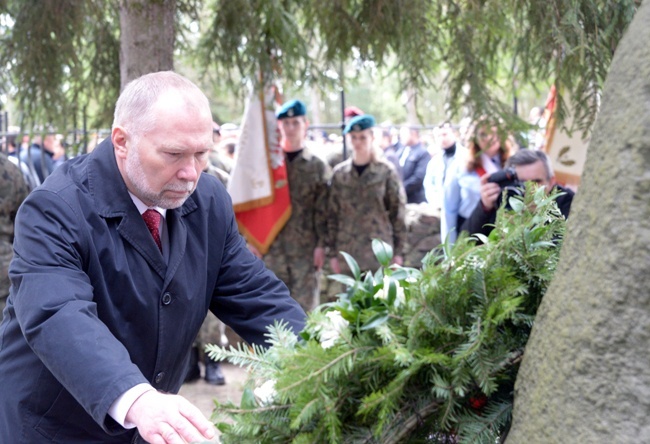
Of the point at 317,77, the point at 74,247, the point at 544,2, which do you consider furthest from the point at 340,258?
the point at 74,247

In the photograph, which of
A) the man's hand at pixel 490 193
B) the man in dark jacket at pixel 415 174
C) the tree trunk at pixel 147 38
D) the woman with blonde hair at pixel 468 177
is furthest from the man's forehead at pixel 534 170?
the man in dark jacket at pixel 415 174

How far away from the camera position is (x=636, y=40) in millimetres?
1359

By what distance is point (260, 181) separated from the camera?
721 centimetres

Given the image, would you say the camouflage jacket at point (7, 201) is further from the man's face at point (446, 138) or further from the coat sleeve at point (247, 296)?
the man's face at point (446, 138)

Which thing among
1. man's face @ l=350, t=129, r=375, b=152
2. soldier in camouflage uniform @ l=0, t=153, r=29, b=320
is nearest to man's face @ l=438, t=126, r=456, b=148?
man's face @ l=350, t=129, r=375, b=152

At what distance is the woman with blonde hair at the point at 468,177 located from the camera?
5.81m

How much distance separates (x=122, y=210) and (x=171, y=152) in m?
0.27

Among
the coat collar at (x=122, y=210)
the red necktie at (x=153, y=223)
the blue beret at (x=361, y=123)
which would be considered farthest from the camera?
the blue beret at (x=361, y=123)

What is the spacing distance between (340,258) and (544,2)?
3.72m

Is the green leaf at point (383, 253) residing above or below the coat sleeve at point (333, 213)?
above

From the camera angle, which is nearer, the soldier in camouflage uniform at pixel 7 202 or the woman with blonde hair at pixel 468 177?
the soldier in camouflage uniform at pixel 7 202

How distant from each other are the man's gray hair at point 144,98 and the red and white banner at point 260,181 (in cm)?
461

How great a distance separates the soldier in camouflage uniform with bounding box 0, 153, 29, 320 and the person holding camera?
2838mm

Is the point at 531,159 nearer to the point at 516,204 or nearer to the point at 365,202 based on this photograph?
the point at 365,202
